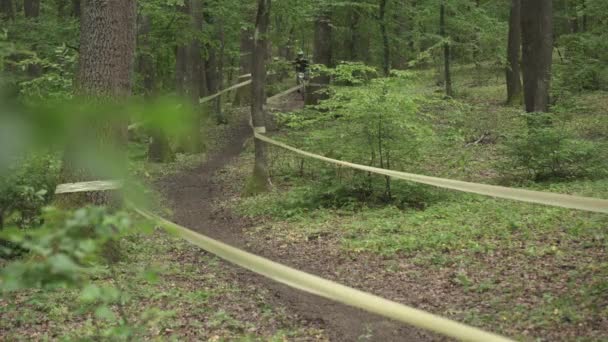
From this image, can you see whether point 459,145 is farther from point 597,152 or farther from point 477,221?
point 477,221

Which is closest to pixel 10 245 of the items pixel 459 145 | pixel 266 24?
pixel 266 24

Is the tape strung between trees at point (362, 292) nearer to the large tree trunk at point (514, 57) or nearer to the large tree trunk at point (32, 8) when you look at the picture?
the large tree trunk at point (514, 57)

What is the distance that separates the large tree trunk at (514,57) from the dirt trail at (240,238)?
1003 centimetres

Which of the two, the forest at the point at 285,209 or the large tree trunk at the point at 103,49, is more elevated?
the large tree trunk at the point at 103,49

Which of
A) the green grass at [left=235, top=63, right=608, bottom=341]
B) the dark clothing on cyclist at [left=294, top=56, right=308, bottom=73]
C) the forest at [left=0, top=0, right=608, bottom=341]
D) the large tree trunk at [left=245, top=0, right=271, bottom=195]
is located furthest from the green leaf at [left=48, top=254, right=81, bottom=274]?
the dark clothing on cyclist at [left=294, top=56, right=308, bottom=73]

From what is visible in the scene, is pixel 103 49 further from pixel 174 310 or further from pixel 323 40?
pixel 323 40

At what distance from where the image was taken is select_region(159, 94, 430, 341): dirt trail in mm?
5707

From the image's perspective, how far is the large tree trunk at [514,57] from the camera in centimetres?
2102

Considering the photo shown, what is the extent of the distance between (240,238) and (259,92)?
3.96 meters

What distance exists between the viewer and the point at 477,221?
8.85 metres

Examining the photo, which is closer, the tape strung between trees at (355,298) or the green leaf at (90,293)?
the green leaf at (90,293)

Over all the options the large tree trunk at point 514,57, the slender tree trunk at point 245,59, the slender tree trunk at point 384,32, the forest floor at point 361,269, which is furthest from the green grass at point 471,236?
the slender tree trunk at point 245,59

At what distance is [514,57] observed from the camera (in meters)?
21.2

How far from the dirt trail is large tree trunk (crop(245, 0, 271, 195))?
41.0 inches
